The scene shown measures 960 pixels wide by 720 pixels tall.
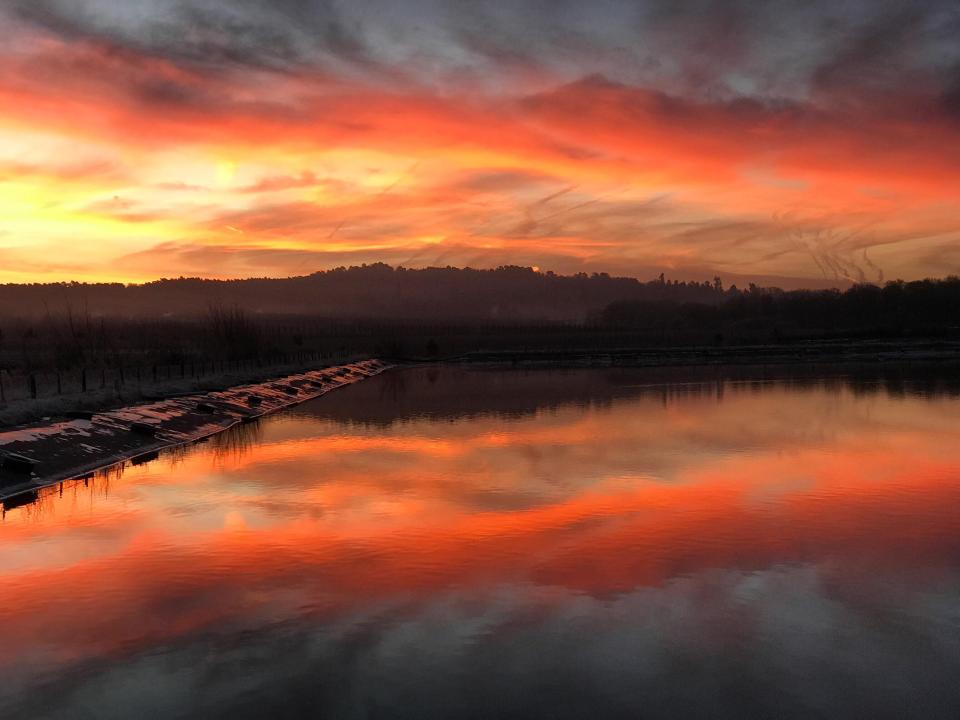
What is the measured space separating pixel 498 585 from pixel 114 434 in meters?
19.8

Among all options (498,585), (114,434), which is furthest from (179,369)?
(498,585)

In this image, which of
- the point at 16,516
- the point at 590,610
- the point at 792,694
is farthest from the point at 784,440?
the point at 16,516

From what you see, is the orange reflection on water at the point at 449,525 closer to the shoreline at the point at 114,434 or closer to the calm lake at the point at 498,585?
the calm lake at the point at 498,585

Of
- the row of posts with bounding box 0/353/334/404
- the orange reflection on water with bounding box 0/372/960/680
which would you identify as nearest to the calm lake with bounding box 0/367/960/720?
the orange reflection on water with bounding box 0/372/960/680

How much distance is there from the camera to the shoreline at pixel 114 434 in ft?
70.6

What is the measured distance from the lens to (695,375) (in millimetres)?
61344

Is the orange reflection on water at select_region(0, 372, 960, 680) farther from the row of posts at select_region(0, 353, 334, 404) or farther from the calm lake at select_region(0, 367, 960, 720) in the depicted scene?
the row of posts at select_region(0, 353, 334, 404)

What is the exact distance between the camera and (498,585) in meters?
12.1

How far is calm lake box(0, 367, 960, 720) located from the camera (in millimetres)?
8734

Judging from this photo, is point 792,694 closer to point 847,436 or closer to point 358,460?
point 358,460

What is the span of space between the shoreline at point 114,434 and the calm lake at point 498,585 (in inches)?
49.5

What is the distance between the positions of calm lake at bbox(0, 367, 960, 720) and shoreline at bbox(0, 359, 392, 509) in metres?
1.26

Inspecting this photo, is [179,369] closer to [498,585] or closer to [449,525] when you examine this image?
[449,525]

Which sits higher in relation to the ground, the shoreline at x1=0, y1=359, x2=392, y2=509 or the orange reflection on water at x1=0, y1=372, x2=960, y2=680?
the shoreline at x1=0, y1=359, x2=392, y2=509
